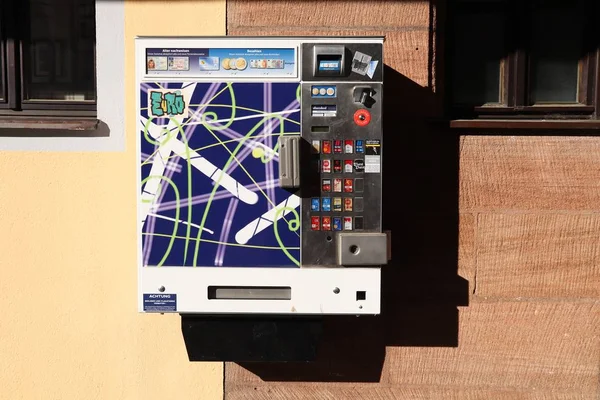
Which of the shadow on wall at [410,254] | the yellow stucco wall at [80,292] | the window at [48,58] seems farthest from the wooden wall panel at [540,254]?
the window at [48,58]

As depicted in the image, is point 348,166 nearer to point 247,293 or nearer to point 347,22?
point 247,293

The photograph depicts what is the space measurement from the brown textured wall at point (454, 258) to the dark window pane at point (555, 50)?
0.33m

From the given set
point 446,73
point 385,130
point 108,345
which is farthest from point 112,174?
point 446,73

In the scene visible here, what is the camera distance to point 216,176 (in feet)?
10.0

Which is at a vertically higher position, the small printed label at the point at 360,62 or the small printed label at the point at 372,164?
the small printed label at the point at 360,62

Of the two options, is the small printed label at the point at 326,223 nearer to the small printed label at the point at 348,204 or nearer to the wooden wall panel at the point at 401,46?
the small printed label at the point at 348,204

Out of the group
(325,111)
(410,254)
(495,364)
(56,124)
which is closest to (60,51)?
(56,124)

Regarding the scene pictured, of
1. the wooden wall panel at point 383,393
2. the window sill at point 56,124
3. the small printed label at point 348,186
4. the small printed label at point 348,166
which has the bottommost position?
the wooden wall panel at point 383,393

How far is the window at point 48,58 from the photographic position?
3.69m

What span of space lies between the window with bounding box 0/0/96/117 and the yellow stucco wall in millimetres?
289

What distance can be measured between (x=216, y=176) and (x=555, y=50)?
199cm

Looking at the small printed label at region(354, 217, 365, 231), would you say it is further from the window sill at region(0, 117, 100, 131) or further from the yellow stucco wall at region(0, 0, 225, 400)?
the window sill at region(0, 117, 100, 131)

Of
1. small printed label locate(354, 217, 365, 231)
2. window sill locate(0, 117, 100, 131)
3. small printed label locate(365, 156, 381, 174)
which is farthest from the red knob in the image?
window sill locate(0, 117, 100, 131)

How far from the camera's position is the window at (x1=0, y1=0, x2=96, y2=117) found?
145 inches
